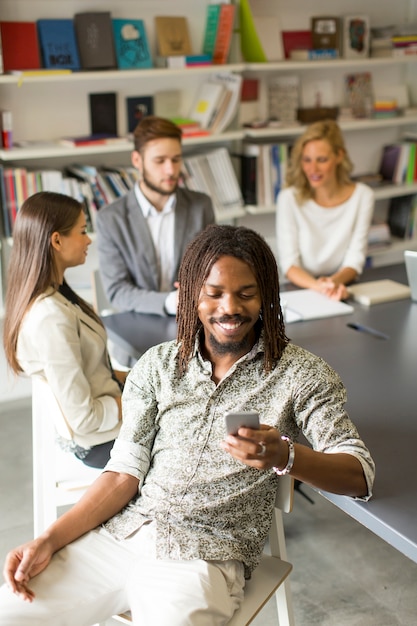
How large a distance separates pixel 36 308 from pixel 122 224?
0.91 meters

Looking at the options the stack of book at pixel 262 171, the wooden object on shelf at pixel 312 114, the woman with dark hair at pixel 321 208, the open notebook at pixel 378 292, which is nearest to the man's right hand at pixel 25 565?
the open notebook at pixel 378 292

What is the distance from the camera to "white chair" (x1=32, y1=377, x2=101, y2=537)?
2.03 meters

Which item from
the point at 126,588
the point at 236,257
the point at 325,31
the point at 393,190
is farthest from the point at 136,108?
the point at 126,588

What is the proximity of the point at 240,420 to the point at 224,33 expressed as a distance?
9.74ft

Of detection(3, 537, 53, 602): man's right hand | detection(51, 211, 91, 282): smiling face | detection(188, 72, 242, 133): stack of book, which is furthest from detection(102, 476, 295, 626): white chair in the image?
detection(188, 72, 242, 133): stack of book

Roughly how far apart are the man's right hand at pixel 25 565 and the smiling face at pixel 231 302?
0.57 metres

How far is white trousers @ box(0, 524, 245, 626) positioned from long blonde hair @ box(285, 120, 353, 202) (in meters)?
1.98

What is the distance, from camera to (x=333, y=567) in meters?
2.44

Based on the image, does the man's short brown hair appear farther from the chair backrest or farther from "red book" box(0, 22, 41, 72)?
"red book" box(0, 22, 41, 72)

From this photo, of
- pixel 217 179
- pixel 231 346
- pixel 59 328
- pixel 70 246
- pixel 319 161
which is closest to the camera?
pixel 231 346

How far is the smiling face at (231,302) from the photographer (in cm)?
158

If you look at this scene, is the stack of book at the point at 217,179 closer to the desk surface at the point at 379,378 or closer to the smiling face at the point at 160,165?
the smiling face at the point at 160,165

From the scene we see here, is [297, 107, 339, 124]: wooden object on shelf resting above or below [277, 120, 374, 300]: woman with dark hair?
above

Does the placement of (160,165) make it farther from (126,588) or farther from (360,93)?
(360,93)
